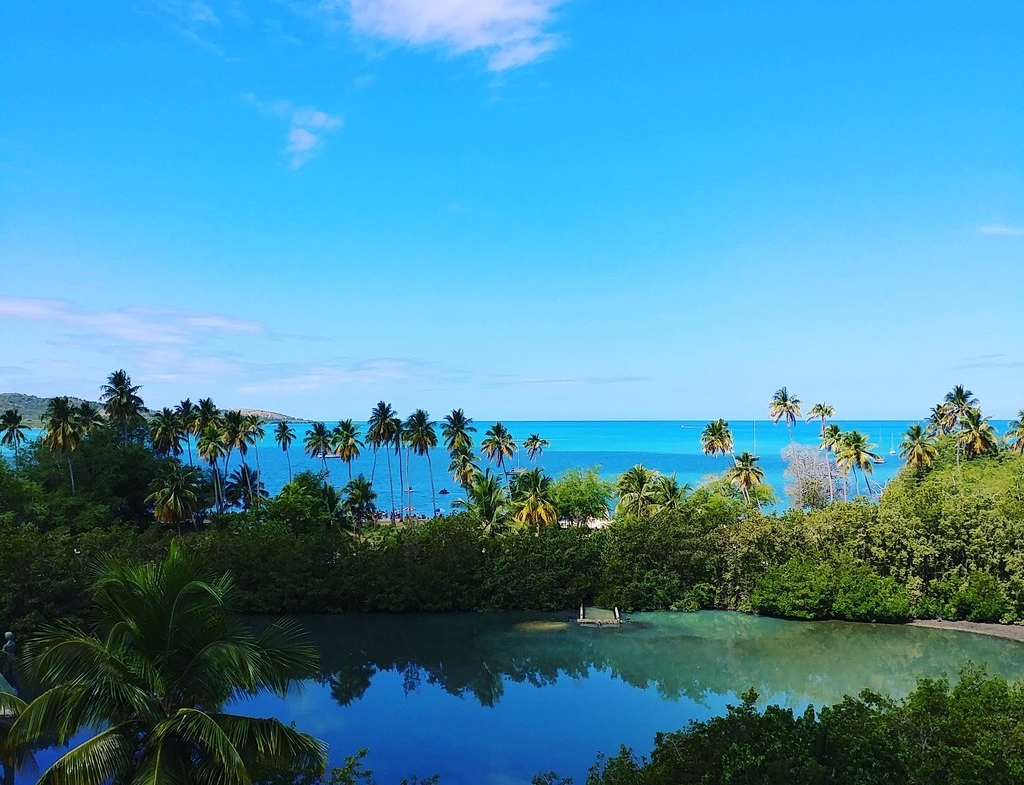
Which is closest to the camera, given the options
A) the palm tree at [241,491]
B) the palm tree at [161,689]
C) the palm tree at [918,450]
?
the palm tree at [161,689]

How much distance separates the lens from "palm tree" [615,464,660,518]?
4412cm

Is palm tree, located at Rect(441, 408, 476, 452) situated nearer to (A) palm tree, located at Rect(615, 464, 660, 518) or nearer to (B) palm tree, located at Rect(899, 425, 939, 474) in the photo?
(A) palm tree, located at Rect(615, 464, 660, 518)

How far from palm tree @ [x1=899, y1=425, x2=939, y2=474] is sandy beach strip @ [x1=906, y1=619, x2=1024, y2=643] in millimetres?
26632

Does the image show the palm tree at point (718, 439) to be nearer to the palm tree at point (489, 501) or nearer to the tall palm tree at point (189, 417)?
the palm tree at point (489, 501)

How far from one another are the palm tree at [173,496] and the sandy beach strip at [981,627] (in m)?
39.0

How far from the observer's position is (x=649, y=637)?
→ 27.7 m

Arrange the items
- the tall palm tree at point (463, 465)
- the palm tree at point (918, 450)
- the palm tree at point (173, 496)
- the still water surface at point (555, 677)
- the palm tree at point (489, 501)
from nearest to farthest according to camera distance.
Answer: the still water surface at point (555, 677)
the palm tree at point (489, 501)
the palm tree at point (173, 496)
the palm tree at point (918, 450)
the tall palm tree at point (463, 465)

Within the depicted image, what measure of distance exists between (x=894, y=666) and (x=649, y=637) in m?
8.10

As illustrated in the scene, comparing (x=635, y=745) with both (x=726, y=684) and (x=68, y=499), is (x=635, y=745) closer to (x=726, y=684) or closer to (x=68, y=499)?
(x=726, y=684)

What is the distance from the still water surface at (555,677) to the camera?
18.3 meters

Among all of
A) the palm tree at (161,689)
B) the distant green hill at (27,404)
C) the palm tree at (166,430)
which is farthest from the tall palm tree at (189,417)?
the distant green hill at (27,404)

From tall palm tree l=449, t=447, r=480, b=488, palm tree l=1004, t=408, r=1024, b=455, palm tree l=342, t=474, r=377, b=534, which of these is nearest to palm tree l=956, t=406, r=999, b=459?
palm tree l=1004, t=408, r=1024, b=455

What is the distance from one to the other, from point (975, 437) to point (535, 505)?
32081mm

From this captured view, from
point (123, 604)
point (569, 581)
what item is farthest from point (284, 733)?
point (569, 581)
